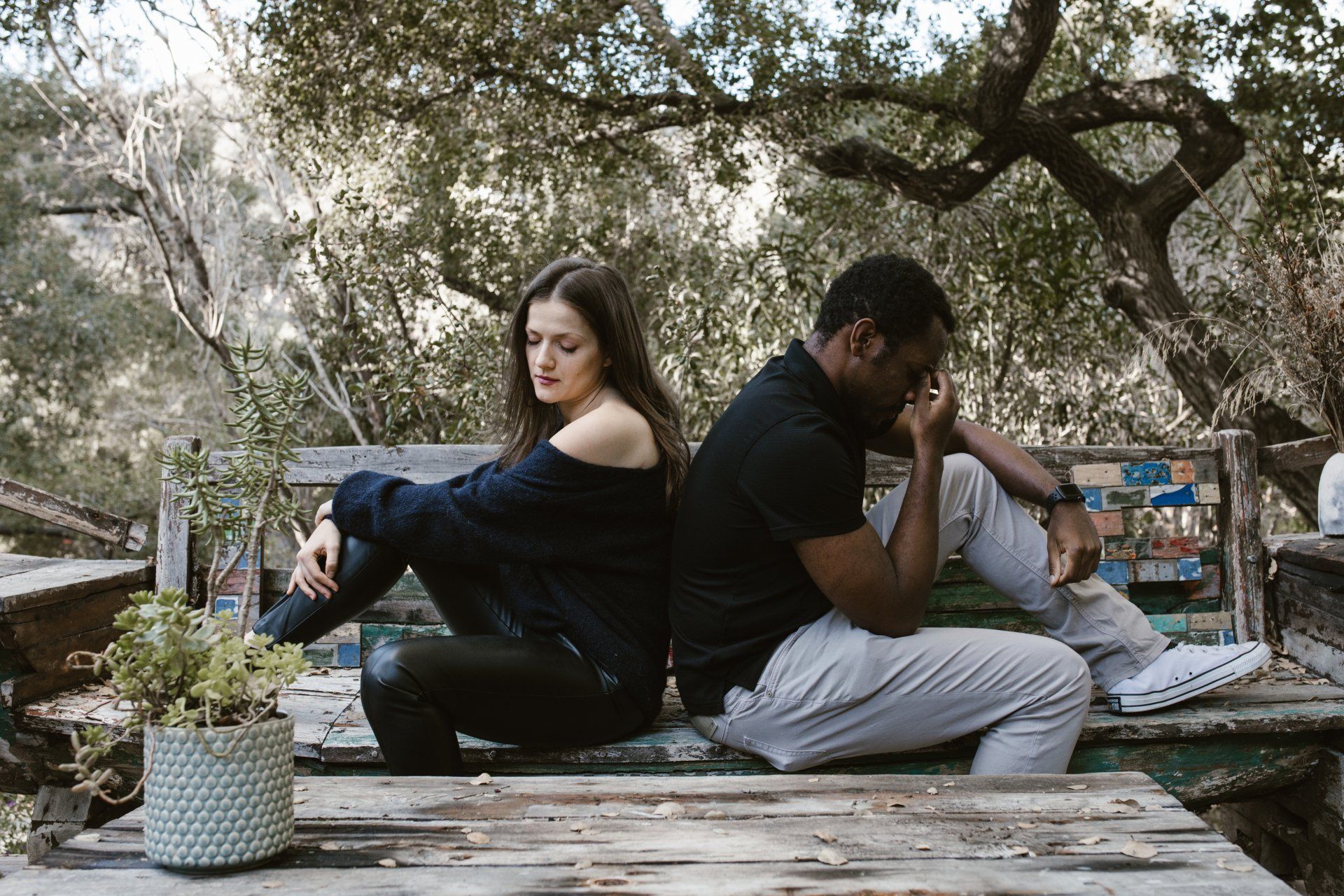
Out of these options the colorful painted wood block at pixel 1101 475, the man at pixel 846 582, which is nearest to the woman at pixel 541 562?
the man at pixel 846 582

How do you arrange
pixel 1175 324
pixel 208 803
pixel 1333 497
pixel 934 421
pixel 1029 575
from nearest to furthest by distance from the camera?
1. pixel 208 803
2. pixel 934 421
3. pixel 1029 575
4. pixel 1333 497
5. pixel 1175 324

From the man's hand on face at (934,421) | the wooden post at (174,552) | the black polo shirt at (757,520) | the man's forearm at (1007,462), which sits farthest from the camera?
the wooden post at (174,552)

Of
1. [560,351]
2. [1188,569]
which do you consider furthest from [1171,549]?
[560,351]

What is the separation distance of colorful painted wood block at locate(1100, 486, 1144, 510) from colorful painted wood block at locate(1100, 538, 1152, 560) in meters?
0.11

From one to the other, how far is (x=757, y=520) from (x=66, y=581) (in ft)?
6.45

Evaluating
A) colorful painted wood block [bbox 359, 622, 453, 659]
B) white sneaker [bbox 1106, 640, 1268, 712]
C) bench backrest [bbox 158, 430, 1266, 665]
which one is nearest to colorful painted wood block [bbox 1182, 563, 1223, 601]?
bench backrest [bbox 158, 430, 1266, 665]

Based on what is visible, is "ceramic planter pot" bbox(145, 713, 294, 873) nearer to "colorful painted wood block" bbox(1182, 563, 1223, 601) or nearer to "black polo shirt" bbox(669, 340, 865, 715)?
"black polo shirt" bbox(669, 340, 865, 715)

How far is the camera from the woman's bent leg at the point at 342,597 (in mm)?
2273

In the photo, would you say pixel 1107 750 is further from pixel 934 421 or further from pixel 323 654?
pixel 323 654

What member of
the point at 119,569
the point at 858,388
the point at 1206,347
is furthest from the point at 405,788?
the point at 1206,347

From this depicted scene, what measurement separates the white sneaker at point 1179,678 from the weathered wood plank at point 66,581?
2.63 meters

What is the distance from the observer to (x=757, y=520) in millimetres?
2090

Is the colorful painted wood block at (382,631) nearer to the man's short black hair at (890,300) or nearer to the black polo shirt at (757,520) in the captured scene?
the black polo shirt at (757,520)

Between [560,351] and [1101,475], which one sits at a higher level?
[560,351]
